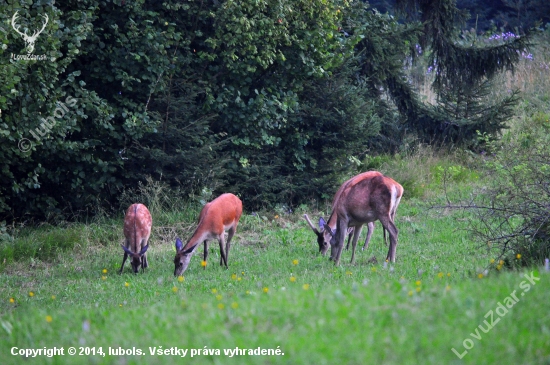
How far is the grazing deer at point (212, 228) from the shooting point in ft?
39.9

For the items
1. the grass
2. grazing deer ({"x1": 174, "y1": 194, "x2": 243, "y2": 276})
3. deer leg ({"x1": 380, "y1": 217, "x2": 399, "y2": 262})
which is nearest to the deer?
deer leg ({"x1": 380, "y1": 217, "x2": 399, "y2": 262})

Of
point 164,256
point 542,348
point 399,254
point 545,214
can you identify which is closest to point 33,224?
point 164,256

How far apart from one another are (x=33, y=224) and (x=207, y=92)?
4930mm

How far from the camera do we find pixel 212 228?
12836 mm

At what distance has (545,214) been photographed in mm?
9539

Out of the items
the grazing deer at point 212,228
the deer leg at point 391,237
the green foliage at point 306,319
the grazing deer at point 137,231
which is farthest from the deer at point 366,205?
the grazing deer at point 137,231

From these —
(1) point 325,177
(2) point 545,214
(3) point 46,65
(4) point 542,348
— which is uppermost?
(3) point 46,65

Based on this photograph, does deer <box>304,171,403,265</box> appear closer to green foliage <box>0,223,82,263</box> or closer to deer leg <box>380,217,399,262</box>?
deer leg <box>380,217,399,262</box>

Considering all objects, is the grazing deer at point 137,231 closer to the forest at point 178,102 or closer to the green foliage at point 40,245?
the green foliage at point 40,245

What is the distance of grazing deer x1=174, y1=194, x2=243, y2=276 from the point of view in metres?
12.2

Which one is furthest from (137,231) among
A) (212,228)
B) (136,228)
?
(212,228)

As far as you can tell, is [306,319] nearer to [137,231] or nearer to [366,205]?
[366,205]

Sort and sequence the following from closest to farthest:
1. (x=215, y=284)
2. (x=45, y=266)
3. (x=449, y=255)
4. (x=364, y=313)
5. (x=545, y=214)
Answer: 1. (x=364, y=313)
2. (x=545, y=214)
3. (x=215, y=284)
4. (x=449, y=255)
5. (x=45, y=266)

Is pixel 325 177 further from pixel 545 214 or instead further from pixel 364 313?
pixel 364 313
